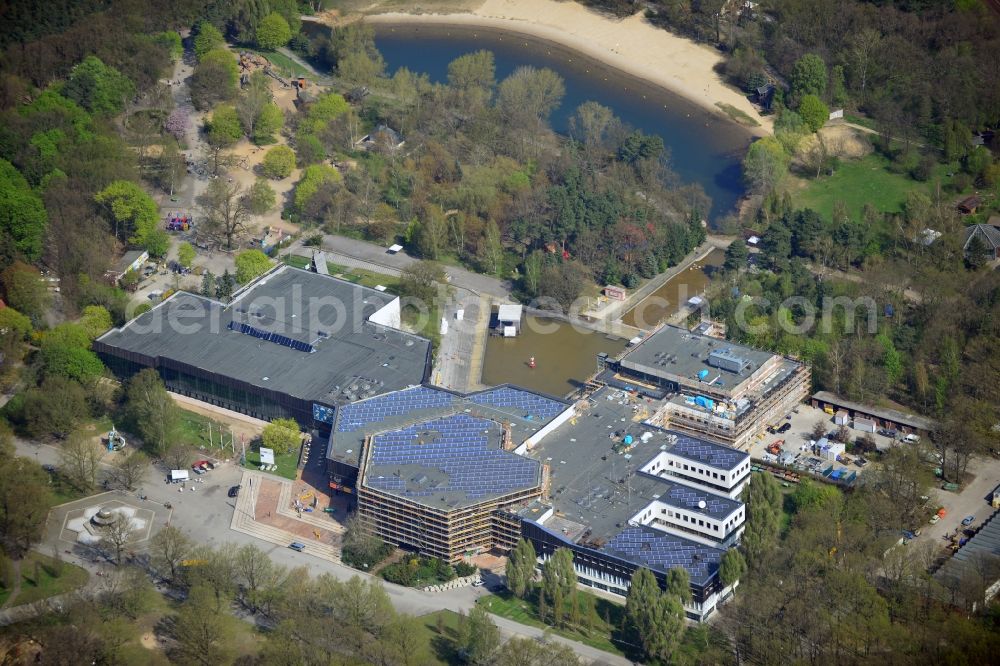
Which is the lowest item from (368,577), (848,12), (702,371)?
(368,577)

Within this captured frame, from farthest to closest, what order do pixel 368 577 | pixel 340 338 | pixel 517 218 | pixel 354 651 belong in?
pixel 517 218, pixel 340 338, pixel 368 577, pixel 354 651

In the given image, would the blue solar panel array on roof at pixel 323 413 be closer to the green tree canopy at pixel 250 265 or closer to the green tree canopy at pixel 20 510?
the green tree canopy at pixel 20 510

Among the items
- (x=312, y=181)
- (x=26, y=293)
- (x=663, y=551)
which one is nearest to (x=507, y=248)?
(x=312, y=181)

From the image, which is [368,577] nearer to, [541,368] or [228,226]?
[541,368]

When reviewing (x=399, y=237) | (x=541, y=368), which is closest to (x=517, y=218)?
(x=399, y=237)

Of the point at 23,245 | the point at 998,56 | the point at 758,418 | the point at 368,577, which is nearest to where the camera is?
the point at 368,577

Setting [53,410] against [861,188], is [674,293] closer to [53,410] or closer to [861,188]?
[861,188]

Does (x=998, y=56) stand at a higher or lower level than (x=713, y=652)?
higher

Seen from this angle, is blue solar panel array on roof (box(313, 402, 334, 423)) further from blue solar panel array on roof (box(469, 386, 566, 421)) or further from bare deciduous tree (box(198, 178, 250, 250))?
bare deciduous tree (box(198, 178, 250, 250))
